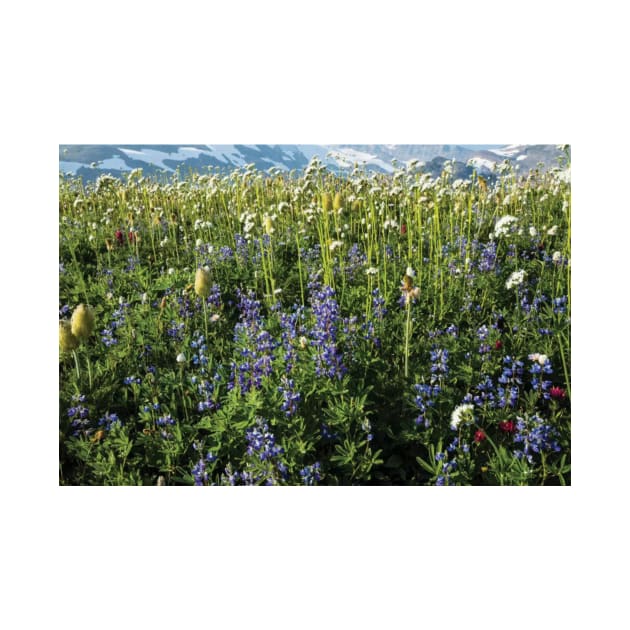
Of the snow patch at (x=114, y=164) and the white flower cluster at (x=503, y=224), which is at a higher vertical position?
the snow patch at (x=114, y=164)

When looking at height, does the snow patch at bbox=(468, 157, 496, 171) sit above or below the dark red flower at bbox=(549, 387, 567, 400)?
above

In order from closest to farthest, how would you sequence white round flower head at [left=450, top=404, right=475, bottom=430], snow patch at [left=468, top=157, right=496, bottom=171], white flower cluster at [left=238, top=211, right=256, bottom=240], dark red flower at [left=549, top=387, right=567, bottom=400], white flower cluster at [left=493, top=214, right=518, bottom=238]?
white round flower head at [left=450, top=404, right=475, bottom=430]
dark red flower at [left=549, top=387, right=567, bottom=400]
snow patch at [left=468, top=157, right=496, bottom=171]
white flower cluster at [left=493, top=214, right=518, bottom=238]
white flower cluster at [left=238, top=211, right=256, bottom=240]

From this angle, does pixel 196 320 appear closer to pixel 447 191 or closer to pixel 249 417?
pixel 249 417

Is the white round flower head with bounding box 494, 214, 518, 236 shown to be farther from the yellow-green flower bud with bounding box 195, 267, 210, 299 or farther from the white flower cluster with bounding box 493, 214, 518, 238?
the yellow-green flower bud with bounding box 195, 267, 210, 299

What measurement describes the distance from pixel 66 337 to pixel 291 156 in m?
1.10

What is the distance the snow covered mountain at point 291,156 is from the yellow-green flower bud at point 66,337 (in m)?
0.64

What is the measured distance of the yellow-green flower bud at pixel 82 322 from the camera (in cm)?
193

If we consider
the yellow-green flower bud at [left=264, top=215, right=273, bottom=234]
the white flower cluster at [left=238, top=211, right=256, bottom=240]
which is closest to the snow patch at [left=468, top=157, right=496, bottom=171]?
the yellow-green flower bud at [left=264, top=215, right=273, bottom=234]

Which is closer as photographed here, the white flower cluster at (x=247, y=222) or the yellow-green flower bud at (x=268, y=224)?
the yellow-green flower bud at (x=268, y=224)

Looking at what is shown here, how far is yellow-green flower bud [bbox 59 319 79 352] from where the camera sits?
1.93 metres

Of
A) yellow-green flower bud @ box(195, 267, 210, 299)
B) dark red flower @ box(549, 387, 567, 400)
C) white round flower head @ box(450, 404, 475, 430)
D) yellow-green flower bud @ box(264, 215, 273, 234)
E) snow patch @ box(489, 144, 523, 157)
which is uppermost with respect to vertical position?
snow patch @ box(489, 144, 523, 157)

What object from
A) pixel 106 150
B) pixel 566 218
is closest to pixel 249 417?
pixel 106 150

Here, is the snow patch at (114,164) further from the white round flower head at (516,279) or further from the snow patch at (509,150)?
the white round flower head at (516,279)

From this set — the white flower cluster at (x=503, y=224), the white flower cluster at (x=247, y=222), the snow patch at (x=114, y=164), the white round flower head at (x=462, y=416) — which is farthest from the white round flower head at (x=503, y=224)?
the snow patch at (x=114, y=164)
